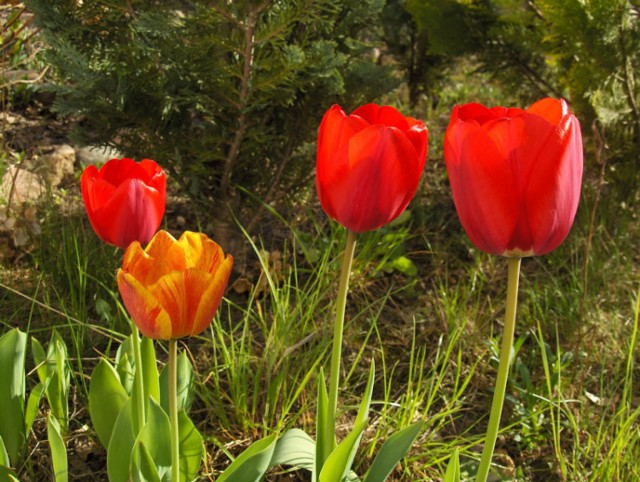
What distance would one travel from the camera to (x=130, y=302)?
3.58 ft

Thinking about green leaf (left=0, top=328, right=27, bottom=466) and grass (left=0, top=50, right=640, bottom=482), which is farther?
grass (left=0, top=50, right=640, bottom=482)

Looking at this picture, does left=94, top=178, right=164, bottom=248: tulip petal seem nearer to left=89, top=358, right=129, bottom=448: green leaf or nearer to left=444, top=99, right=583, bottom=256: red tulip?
left=89, top=358, right=129, bottom=448: green leaf

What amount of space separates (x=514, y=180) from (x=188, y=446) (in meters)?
0.88

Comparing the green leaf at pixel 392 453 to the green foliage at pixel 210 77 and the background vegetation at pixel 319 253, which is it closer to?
the background vegetation at pixel 319 253

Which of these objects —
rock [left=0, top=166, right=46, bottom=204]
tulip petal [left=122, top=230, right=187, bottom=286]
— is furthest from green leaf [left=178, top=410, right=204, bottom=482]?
rock [left=0, top=166, right=46, bottom=204]

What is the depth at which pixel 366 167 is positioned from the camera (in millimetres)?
1122

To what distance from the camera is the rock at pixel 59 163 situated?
10.6 ft

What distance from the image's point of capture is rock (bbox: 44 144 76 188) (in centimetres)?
324

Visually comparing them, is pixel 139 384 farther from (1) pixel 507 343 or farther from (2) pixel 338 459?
(1) pixel 507 343

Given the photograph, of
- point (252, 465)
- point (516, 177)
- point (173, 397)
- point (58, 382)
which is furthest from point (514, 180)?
point (58, 382)

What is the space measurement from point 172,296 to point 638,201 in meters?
2.61

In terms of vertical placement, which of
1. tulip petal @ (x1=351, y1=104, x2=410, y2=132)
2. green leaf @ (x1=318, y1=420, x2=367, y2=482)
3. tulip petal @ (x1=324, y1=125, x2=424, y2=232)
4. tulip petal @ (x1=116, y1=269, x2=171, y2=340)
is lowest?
green leaf @ (x1=318, y1=420, x2=367, y2=482)

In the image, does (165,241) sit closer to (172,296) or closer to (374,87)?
(172,296)

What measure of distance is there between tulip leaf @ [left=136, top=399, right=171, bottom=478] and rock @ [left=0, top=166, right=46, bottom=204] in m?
1.65
